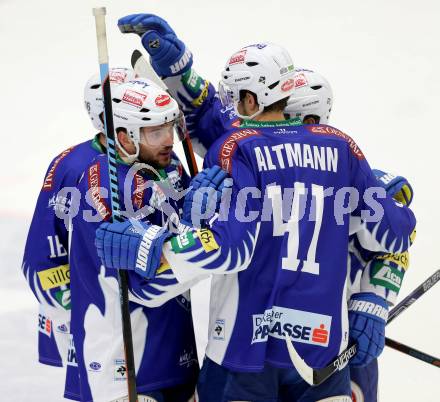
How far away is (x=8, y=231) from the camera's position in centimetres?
570

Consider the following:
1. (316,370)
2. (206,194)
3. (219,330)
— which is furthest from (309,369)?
(206,194)

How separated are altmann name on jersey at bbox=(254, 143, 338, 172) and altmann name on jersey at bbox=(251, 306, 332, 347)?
449 millimetres

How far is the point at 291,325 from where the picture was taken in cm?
287

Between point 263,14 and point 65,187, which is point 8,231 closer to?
point 65,187

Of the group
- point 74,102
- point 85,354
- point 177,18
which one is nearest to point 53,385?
point 85,354

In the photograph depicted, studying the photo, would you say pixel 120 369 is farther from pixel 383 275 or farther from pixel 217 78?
pixel 217 78

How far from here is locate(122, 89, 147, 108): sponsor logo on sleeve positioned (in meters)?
2.89

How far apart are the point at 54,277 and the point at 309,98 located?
1.11 metres

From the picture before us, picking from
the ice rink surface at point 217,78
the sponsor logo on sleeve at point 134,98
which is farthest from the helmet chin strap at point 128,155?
the ice rink surface at point 217,78

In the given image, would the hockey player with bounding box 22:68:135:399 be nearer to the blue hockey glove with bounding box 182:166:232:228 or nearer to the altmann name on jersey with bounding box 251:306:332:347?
the blue hockey glove with bounding box 182:166:232:228

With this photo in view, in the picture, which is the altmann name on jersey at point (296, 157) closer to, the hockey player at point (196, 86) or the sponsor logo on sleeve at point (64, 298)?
the hockey player at point (196, 86)

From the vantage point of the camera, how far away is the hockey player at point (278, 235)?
9.05ft

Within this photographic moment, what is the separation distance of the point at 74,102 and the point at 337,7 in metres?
2.46

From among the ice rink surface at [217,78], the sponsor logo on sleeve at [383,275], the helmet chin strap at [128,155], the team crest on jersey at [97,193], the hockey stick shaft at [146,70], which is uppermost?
the hockey stick shaft at [146,70]
